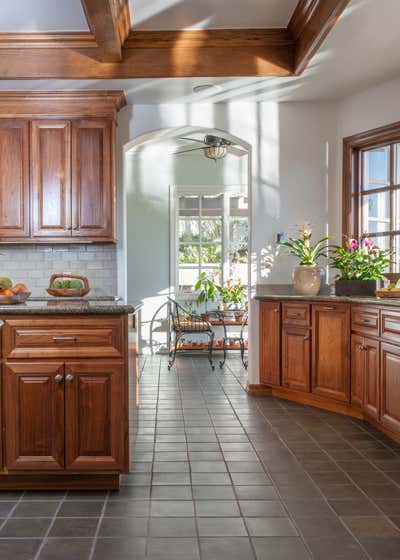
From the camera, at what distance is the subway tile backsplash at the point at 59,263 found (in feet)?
15.0

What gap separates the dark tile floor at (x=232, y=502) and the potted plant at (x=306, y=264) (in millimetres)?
1160

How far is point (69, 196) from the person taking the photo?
4.24 m

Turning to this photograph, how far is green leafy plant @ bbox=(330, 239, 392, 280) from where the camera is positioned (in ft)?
13.1

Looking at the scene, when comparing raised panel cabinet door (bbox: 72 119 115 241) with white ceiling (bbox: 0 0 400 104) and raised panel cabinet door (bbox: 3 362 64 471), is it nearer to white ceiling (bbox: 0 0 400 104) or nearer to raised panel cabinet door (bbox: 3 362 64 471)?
white ceiling (bbox: 0 0 400 104)

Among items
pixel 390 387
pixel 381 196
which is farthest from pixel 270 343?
pixel 381 196

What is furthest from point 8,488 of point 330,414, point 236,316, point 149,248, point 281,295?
point 149,248

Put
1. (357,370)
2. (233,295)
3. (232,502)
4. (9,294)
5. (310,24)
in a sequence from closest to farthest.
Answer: (232,502) → (9,294) → (310,24) → (357,370) → (233,295)

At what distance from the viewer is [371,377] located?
3.45 m

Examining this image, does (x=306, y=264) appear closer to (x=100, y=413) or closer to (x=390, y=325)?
(x=390, y=325)

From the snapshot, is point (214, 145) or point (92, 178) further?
point (214, 145)

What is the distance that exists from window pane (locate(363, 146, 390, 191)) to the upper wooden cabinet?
7.12ft

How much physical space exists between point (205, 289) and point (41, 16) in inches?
159

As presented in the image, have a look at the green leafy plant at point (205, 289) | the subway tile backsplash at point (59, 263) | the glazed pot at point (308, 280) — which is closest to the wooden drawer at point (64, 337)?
Answer: the subway tile backsplash at point (59, 263)

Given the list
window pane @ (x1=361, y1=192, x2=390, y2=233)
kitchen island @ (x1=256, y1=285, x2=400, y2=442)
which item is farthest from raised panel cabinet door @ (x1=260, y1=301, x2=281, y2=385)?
window pane @ (x1=361, y1=192, x2=390, y2=233)
